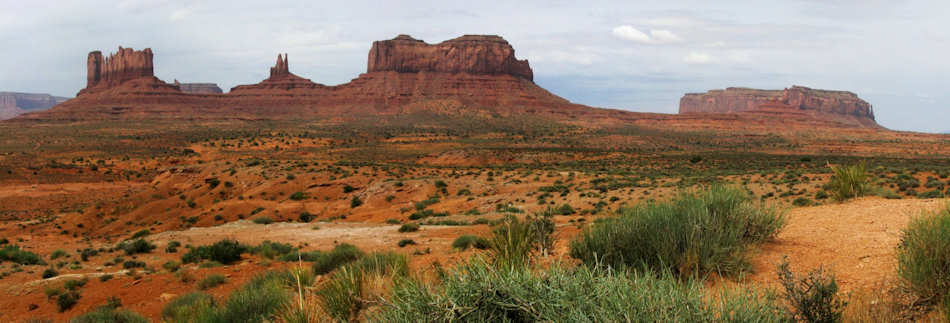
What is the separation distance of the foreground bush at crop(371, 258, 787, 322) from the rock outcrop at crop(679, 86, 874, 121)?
160m

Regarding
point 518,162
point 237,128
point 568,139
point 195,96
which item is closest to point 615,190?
point 518,162

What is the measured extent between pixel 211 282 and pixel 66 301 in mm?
2382

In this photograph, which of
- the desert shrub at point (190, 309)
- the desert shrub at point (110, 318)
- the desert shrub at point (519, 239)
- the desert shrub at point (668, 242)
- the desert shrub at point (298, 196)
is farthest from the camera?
the desert shrub at point (298, 196)

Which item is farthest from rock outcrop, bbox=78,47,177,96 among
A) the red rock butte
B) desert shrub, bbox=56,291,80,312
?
desert shrub, bbox=56,291,80,312

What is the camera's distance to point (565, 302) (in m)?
3.02

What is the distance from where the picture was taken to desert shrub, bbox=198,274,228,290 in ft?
31.9

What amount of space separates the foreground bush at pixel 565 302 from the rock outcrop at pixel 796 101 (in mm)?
159528

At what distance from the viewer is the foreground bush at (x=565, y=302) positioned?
9.37 feet

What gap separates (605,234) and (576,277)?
8.98 feet

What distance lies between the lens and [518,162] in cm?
4731

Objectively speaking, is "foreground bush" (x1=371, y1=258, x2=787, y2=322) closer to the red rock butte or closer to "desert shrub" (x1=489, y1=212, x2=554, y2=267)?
"desert shrub" (x1=489, y1=212, x2=554, y2=267)

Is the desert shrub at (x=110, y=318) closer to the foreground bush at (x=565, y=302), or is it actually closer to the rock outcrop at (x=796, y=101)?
the foreground bush at (x=565, y=302)

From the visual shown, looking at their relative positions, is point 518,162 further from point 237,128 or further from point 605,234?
point 237,128

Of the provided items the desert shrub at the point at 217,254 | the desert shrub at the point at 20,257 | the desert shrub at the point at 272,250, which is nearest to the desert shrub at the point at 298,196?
the desert shrub at the point at 20,257
